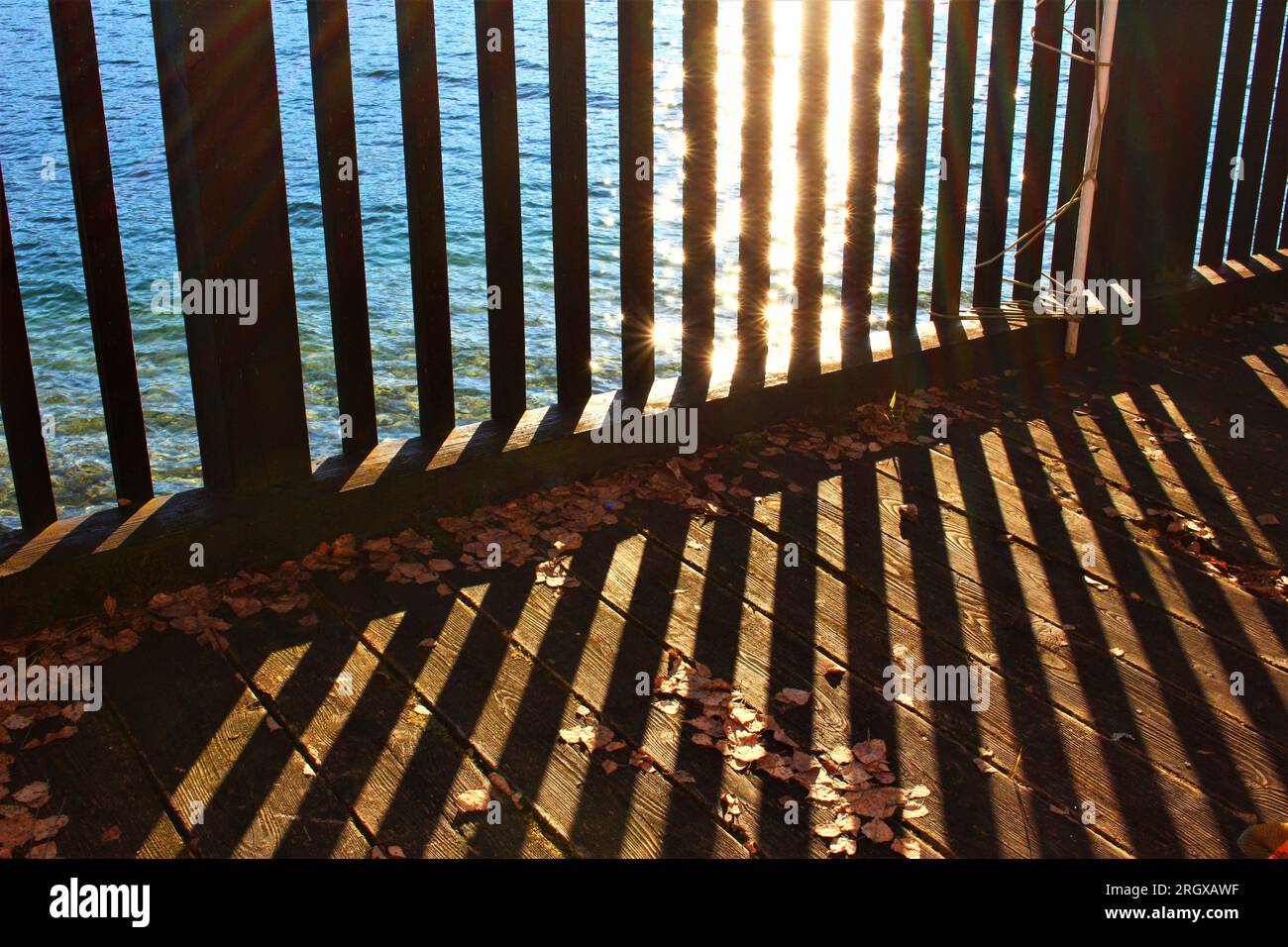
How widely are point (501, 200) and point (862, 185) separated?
1.42 metres

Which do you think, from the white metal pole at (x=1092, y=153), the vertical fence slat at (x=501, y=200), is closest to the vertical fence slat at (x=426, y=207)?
the vertical fence slat at (x=501, y=200)

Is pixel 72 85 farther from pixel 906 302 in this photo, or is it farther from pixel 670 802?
pixel 906 302

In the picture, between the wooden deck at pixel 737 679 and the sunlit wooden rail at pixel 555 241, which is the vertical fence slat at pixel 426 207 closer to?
the sunlit wooden rail at pixel 555 241

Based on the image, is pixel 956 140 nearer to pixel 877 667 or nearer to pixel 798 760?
pixel 877 667

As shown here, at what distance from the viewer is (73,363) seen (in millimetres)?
6809

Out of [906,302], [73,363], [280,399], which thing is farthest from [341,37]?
[73,363]

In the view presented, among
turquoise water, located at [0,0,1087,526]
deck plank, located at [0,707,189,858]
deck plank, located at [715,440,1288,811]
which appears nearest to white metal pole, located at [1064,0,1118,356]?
turquoise water, located at [0,0,1087,526]

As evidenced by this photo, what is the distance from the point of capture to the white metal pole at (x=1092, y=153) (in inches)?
192

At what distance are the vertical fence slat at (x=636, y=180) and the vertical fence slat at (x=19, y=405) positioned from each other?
163cm

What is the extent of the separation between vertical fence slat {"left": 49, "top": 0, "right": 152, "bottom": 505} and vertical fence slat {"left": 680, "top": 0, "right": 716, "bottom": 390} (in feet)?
5.38

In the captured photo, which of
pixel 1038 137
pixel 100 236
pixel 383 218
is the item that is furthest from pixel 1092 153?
pixel 383 218

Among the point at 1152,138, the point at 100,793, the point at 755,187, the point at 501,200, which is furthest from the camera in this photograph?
the point at 1152,138

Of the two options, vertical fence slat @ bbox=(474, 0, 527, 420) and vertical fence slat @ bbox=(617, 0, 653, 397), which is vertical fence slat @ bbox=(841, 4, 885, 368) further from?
vertical fence slat @ bbox=(474, 0, 527, 420)

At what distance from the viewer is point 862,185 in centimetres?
462
